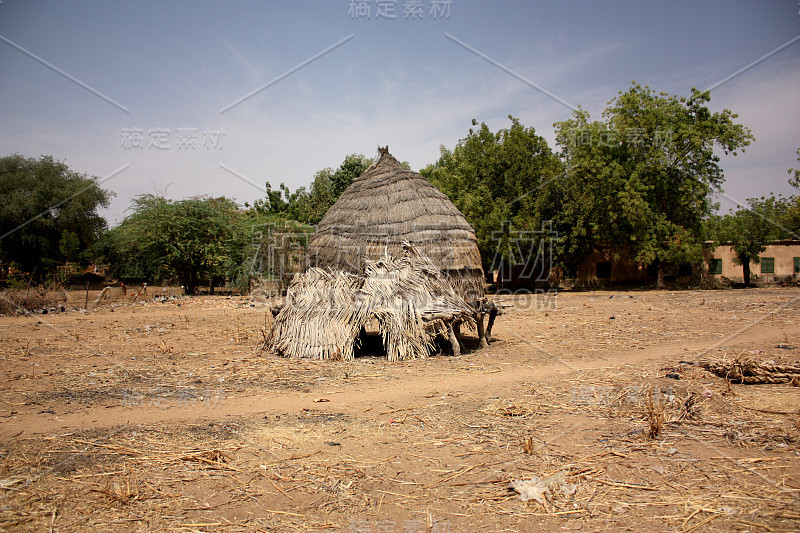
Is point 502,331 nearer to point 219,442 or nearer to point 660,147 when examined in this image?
point 219,442

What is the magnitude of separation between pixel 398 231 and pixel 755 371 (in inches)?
246

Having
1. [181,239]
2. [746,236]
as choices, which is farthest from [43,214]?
[746,236]

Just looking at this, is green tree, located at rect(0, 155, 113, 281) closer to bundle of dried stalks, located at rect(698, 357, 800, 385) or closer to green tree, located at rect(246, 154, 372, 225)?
green tree, located at rect(246, 154, 372, 225)

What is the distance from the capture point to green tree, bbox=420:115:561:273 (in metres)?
22.0

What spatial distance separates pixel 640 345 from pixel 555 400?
4306mm

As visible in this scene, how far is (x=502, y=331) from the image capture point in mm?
11617

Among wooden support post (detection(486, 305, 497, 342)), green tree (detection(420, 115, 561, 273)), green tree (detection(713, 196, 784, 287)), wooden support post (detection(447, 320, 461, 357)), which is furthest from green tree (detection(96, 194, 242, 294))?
green tree (detection(713, 196, 784, 287))

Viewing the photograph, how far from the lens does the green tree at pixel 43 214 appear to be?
23094mm

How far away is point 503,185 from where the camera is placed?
23219 mm

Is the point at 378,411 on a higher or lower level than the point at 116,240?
lower

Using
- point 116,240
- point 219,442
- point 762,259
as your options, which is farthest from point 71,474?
point 762,259

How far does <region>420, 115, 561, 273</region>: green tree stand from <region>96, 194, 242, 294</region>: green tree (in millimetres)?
10437

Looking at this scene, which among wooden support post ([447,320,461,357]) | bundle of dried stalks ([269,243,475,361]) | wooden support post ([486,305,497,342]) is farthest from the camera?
wooden support post ([486,305,497,342])

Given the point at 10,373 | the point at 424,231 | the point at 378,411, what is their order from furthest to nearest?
the point at 424,231 < the point at 10,373 < the point at 378,411
